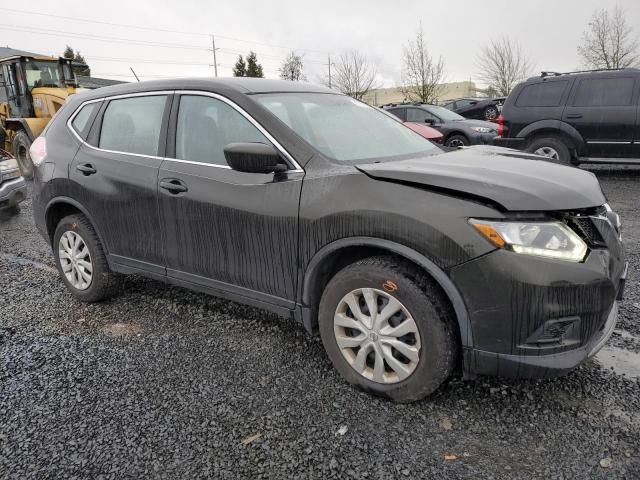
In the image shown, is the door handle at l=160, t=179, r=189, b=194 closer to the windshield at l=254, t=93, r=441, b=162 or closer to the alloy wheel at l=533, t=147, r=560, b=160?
the windshield at l=254, t=93, r=441, b=162

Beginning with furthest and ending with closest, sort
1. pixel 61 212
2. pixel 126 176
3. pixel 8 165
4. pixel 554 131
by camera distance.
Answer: pixel 554 131 < pixel 8 165 < pixel 61 212 < pixel 126 176

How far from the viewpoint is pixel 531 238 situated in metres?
2.20

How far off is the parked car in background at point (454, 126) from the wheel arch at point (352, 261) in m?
9.46

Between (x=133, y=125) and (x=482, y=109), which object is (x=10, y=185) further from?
(x=482, y=109)

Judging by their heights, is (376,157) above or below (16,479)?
above

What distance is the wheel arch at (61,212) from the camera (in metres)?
3.82

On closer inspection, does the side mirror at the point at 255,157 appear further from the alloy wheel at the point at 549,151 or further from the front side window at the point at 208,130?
the alloy wheel at the point at 549,151

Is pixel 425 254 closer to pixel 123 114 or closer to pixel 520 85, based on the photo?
pixel 123 114

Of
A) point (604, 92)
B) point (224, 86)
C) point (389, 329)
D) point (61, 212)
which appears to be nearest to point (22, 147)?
point (61, 212)

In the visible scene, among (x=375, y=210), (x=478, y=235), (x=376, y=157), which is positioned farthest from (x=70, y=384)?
(x=478, y=235)

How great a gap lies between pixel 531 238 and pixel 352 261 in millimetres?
912

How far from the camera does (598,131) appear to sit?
869 centimetres

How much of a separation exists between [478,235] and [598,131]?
786 centimetres

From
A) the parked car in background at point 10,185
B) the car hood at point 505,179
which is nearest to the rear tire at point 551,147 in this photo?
the car hood at point 505,179
